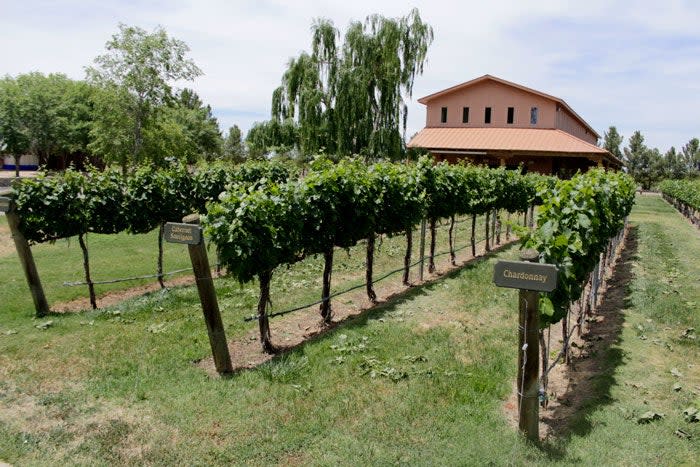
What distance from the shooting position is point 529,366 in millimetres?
4941

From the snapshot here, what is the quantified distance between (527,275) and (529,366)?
929 mm

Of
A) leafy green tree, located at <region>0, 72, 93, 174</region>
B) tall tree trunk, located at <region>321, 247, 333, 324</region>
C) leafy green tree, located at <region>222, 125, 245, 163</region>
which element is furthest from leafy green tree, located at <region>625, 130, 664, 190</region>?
tall tree trunk, located at <region>321, 247, 333, 324</region>

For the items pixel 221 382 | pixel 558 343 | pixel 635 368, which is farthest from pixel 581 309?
pixel 221 382

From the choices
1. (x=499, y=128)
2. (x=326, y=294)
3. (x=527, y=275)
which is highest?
(x=499, y=128)

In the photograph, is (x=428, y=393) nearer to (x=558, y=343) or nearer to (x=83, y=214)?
(x=558, y=343)

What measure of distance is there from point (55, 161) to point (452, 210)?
58.9 metres

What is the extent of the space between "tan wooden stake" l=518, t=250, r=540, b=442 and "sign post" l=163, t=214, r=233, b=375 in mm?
3424

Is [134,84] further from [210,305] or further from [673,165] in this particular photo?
[673,165]

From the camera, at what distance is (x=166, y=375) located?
6.35 meters

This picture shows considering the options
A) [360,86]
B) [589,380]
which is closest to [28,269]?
[589,380]

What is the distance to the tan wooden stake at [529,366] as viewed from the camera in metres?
4.89

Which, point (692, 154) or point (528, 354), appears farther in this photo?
point (692, 154)

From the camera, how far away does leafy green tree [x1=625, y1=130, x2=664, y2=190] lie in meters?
76.6

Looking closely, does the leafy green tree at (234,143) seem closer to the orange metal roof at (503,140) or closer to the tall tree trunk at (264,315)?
→ the orange metal roof at (503,140)
